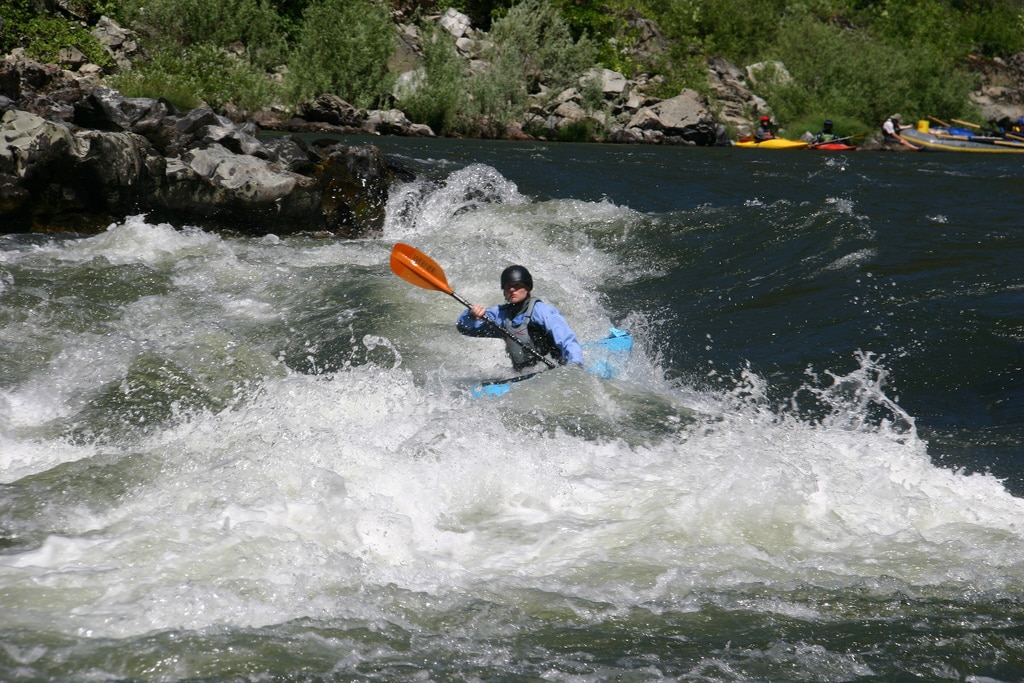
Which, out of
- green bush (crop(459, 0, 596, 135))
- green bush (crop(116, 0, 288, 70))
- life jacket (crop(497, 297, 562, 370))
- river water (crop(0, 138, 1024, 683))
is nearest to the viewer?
river water (crop(0, 138, 1024, 683))

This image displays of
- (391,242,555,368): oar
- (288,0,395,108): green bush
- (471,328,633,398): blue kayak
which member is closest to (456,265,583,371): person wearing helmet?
(471,328,633,398): blue kayak

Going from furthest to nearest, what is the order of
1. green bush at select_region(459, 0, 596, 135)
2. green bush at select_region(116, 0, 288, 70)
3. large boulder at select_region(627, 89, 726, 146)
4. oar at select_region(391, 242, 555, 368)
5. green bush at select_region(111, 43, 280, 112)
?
green bush at select_region(116, 0, 288, 70) < large boulder at select_region(627, 89, 726, 146) < green bush at select_region(459, 0, 596, 135) < green bush at select_region(111, 43, 280, 112) < oar at select_region(391, 242, 555, 368)

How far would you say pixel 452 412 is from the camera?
4598 mm

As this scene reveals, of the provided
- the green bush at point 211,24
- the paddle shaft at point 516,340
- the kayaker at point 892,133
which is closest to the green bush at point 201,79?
the green bush at point 211,24

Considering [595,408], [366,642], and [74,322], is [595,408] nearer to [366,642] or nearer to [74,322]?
[366,642]

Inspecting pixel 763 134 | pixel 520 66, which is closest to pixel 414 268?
pixel 520 66

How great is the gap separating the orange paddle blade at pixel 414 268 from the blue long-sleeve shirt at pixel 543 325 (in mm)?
409

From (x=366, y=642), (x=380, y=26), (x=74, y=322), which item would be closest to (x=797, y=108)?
(x=380, y=26)

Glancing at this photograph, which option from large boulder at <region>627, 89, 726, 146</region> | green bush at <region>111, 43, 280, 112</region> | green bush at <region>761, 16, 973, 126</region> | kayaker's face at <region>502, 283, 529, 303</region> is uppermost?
green bush at <region>761, 16, 973, 126</region>

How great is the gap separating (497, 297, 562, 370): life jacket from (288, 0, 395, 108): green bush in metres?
14.7

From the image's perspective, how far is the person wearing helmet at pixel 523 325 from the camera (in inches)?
209

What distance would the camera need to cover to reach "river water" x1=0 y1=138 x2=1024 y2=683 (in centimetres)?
275

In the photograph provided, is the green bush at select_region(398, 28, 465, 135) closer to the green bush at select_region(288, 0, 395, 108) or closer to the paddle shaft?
the green bush at select_region(288, 0, 395, 108)

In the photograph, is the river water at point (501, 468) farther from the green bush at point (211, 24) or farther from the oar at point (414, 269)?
the green bush at point (211, 24)
